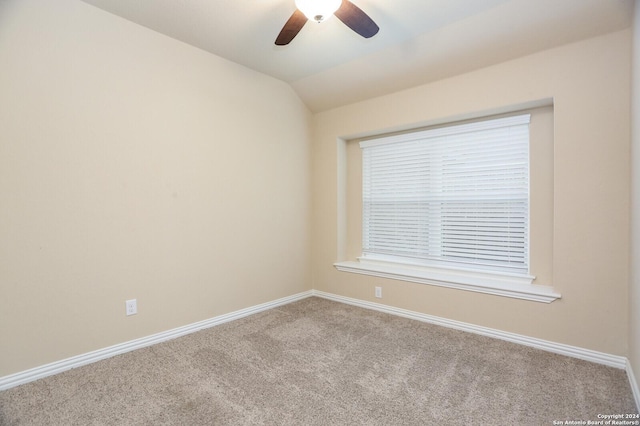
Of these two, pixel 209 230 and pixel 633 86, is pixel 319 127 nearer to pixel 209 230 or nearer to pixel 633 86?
pixel 209 230

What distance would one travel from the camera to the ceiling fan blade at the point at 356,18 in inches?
73.0

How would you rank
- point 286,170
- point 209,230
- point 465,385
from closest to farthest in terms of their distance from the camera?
point 465,385, point 209,230, point 286,170

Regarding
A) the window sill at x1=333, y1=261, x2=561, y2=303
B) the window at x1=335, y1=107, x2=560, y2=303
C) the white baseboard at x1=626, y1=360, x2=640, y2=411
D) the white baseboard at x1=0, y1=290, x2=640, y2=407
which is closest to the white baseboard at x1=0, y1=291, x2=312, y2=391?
the white baseboard at x1=0, y1=290, x2=640, y2=407

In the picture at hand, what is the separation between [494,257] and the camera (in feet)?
9.44

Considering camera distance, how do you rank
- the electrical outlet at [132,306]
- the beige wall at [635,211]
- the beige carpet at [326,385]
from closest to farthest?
1. the beige carpet at [326,385]
2. the beige wall at [635,211]
3. the electrical outlet at [132,306]

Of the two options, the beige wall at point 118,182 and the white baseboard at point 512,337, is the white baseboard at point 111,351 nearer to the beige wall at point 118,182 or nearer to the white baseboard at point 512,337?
the beige wall at point 118,182

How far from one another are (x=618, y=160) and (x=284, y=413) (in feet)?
8.91

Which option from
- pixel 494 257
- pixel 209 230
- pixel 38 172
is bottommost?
pixel 494 257

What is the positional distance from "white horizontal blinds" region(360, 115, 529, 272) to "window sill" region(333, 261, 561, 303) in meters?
0.10

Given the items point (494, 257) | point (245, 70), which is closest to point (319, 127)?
point (245, 70)

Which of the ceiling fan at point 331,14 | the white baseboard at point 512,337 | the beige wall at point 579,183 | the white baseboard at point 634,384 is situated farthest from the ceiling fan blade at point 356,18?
the white baseboard at point 634,384

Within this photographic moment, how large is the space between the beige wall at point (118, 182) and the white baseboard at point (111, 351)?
0.05 metres

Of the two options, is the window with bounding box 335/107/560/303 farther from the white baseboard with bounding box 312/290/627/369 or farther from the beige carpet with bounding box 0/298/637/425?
the beige carpet with bounding box 0/298/637/425

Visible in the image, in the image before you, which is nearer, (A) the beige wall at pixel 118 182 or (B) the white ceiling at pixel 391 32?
(A) the beige wall at pixel 118 182
